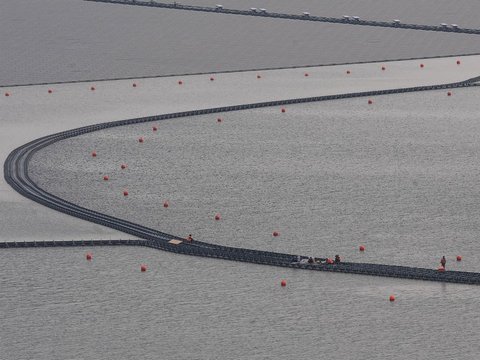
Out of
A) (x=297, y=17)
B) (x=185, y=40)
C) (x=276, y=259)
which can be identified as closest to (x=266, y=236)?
(x=276, y=259)

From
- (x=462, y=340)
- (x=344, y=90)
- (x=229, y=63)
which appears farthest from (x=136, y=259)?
(x=229, y=63)

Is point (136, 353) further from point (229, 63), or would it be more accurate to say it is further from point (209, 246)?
point (229, 63)

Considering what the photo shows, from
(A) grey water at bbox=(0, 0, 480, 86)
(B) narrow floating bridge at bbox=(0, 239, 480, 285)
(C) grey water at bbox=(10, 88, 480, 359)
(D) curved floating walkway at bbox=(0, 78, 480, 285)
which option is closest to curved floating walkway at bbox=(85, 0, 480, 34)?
(A) grey water at bbox=(0, 0, 480, 86)

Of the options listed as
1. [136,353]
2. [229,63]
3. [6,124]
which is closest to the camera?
[136,353]

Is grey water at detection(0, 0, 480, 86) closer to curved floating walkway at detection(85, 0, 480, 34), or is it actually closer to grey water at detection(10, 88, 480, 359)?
curved floating walkway at detection(85, 0, 480, 34)

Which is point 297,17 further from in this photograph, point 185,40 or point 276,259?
point 276,259

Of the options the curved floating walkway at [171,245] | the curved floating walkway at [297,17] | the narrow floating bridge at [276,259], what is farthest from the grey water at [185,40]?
the narrow floating bridge at [276,259]
